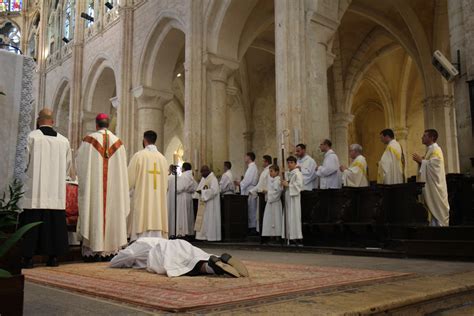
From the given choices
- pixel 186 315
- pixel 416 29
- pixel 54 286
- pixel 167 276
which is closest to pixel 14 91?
pixel 186 315

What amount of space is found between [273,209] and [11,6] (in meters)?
26.6

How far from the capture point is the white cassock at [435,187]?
7.35 metres

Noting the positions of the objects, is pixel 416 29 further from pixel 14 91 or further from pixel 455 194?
pixel 14 91

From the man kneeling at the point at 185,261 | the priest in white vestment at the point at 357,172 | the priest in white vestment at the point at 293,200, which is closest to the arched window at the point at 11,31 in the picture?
the priest in white vestment at the point at 293,200

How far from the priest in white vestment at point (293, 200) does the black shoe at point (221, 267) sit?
4.99 m

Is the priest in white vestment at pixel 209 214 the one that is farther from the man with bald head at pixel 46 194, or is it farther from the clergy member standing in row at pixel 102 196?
the man with bald head at pixel 46 194

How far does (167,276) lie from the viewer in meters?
4.02

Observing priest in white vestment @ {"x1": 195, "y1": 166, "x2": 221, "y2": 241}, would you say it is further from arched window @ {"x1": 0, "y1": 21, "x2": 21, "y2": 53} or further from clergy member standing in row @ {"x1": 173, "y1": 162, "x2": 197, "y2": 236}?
arched window @ {"x1": 0, "y1": 21, "x2": 21, "y2": 53}

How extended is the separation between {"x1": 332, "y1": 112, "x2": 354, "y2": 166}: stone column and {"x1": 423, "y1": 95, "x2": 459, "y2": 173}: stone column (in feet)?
13.4

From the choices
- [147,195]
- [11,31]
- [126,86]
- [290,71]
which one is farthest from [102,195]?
[11,31]

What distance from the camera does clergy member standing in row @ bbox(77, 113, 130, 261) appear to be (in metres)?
5.68

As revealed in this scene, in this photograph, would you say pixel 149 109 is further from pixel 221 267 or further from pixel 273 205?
pixel 221 267

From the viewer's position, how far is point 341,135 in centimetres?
2095

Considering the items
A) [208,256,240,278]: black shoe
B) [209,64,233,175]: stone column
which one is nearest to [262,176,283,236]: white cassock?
[209,64,233,175]: stone column
